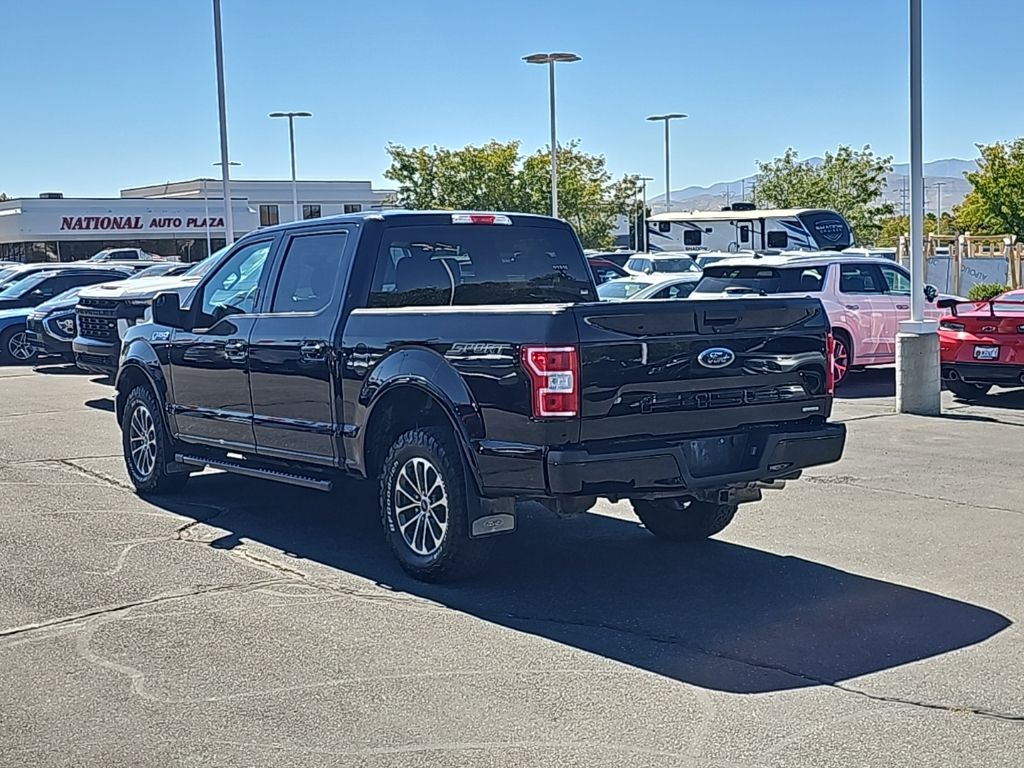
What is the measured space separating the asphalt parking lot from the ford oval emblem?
1.20 meters

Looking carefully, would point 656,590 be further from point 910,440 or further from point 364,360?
point 910,440

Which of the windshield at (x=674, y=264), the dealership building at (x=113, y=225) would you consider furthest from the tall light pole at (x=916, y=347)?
the dealership building at (x=113, y=225)

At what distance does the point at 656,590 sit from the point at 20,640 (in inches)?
125

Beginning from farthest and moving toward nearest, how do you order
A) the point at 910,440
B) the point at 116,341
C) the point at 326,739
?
the point at 116,341 → the point at 910,440 → the point at 326,739

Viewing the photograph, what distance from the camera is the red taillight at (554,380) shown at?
6.66 metres

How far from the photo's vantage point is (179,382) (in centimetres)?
980

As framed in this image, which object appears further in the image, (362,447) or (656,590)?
(362,447)

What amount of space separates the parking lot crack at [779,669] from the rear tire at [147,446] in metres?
4.12

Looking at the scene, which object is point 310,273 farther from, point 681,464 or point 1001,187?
point 1001,187

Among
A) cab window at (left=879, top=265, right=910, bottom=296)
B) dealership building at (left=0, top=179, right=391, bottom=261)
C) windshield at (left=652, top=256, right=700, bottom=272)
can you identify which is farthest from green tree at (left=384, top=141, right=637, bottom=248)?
cab window at (left=879, top=265, right=910, bottom=296)

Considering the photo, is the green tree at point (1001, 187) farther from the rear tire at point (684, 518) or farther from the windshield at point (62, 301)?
the rear tire at point (684, 518)

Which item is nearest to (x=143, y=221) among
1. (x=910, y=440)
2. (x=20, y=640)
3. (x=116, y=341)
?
(x=116, y=341)

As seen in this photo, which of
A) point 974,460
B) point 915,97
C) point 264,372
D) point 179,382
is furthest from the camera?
point 915,97

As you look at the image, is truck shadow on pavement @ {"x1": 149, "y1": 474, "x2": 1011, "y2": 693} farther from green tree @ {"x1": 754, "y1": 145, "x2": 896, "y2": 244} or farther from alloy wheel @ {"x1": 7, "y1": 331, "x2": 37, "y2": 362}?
green tree @ {"x1": 754, "y1": 145, "x2": 896, "y2": 244}
